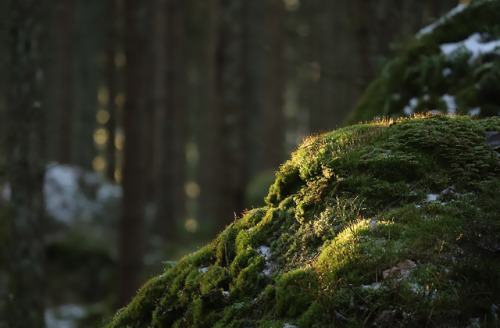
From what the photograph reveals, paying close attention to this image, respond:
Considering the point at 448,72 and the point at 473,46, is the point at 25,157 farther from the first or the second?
the point at 473,46

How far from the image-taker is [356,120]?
588cm

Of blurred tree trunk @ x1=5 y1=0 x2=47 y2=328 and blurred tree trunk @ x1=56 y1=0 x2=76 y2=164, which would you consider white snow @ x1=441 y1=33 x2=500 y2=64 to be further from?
blurred tree trunk @ x1=56 y1=0 x2=76 y2=164

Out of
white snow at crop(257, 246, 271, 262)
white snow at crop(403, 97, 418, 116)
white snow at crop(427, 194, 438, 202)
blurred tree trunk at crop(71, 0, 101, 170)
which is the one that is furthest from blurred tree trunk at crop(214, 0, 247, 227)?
blurred tree trunk at crop(71, 0, 101, 170)

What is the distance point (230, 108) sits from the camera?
9.88 meters

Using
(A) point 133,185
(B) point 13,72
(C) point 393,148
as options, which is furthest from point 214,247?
(A) point 133,185

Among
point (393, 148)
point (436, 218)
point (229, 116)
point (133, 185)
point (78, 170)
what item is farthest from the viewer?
point (78, 170)

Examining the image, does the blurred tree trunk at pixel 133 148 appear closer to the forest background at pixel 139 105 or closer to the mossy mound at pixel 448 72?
Result: the forest background at pixel 139 105

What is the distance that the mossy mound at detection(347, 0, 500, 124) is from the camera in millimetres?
4980

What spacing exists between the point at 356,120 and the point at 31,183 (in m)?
4.61

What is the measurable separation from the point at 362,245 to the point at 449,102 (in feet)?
11.1

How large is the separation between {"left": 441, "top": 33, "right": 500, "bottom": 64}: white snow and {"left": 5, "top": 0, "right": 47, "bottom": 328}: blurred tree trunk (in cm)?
562

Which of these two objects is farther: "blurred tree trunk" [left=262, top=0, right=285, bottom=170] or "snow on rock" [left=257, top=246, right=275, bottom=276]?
"blurred tree trunk" [left=262, top=0, right=285, bottom=170]

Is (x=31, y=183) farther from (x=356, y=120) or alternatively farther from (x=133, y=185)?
(x=356, y=120)

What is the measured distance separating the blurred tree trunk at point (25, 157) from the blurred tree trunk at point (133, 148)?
123 inches
